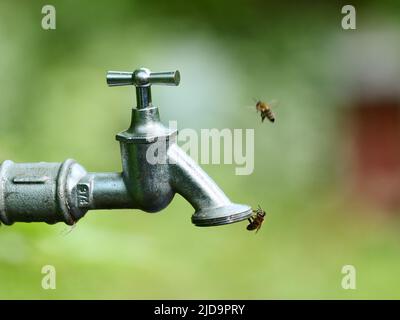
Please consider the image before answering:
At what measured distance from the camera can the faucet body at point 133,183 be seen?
1.33 m

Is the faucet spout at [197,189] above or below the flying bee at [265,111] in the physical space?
below

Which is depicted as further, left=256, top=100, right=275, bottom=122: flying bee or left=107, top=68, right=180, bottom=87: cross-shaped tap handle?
left=256, top=100, right=275, bottom=122: flying bee

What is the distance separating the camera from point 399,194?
2691 mm

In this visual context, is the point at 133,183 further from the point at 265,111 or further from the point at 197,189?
the point at 265,111

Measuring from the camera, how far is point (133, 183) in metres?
1.35

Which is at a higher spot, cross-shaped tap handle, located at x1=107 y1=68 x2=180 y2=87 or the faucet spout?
cross-shaped tap handle, located at x1=107 y1=68 x2=180 y2=87

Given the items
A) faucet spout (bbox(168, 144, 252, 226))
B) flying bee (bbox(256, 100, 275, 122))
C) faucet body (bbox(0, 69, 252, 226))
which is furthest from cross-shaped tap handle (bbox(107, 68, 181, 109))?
flying bee (bbox(256, 100, 275, 122))

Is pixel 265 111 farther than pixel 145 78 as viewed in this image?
Yes

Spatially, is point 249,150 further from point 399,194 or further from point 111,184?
point 111,184

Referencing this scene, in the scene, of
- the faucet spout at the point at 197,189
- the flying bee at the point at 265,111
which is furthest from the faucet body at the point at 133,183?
the flying bee at the point at 265,111

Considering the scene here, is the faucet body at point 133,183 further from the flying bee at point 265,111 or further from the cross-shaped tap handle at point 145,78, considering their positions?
the flying bee at point 265,111

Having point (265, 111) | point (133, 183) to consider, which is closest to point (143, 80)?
point (133, 183)

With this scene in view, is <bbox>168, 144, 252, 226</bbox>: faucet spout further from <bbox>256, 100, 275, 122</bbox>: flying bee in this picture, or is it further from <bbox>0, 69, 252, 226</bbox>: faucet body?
<bbox>256, 100, 275, 122</bbox>: flying bee

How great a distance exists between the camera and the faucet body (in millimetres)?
1325
